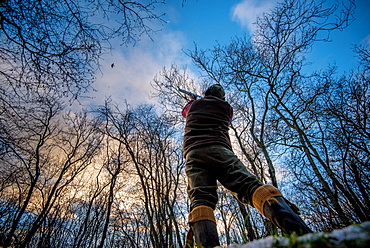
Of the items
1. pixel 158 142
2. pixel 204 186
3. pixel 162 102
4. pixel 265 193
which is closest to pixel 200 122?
pixel 204 186

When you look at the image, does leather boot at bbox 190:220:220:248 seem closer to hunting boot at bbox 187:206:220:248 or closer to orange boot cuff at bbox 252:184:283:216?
hunting boot at bbox 187:206:220:248

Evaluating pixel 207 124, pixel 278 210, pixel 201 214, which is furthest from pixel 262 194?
pixel 207 124

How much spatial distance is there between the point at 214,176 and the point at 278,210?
0.83 m

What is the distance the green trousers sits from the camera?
175 centimetres

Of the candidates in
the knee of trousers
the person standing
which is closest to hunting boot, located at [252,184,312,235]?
the person standing

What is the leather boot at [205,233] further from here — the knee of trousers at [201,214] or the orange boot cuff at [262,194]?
the orange boot cuff at [262,194]

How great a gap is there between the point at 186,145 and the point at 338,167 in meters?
9.21

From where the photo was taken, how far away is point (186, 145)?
2.40 metres

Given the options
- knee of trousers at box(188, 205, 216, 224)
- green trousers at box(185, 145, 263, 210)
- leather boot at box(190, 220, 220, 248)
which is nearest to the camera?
leather boot at box(190, 220, 220, 248)

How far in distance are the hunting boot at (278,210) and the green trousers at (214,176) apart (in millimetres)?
106

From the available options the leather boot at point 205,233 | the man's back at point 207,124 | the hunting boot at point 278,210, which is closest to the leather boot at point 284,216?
the hunting boot at point 278,210

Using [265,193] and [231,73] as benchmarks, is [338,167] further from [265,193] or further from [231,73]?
[265,193]

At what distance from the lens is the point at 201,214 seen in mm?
1592

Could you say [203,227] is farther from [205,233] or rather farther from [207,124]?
[207,124]
